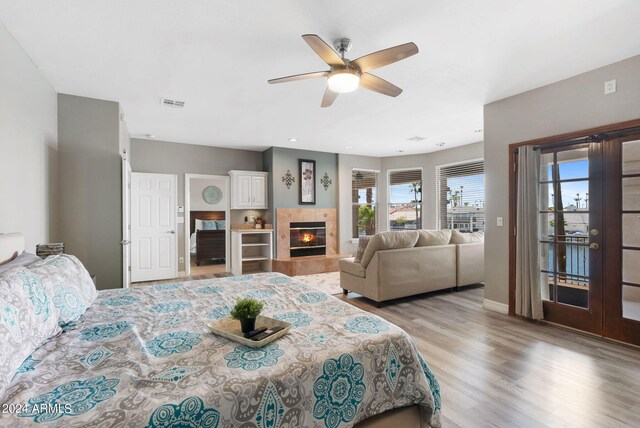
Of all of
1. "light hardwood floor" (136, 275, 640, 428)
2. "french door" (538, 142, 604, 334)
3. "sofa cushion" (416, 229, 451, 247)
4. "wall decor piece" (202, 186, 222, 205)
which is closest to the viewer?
"light hardwood floor" (136, 275, 640, 428)

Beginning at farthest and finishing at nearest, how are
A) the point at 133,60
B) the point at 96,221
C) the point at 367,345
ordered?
the point at 96,221 < the point at 133,60 < the point at 367,345

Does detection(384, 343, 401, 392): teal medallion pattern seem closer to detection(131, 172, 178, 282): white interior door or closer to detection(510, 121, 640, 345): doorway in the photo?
detection(510, 121, 640, 345): doorway

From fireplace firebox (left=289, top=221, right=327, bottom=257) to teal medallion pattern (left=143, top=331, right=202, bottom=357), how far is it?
5.21m

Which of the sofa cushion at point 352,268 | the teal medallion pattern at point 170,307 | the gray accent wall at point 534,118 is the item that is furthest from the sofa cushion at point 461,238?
the teal medallion pattern at point 170,307

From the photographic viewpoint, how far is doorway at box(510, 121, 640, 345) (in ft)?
9.12

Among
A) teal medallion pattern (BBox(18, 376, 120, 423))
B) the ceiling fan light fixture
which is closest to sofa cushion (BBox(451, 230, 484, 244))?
the ceiling fan light fixture

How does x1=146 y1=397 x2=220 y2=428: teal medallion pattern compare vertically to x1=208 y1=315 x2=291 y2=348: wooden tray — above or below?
below

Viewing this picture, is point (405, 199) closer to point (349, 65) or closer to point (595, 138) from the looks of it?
point (595, 138)

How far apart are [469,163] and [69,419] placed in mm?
6981

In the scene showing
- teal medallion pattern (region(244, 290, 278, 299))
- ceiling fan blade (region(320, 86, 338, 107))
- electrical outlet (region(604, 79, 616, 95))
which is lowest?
teal medallion pattern (region(244, 290, 278, 299))

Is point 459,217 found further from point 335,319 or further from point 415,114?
point 335,319

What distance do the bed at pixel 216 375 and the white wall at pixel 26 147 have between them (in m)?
1.42

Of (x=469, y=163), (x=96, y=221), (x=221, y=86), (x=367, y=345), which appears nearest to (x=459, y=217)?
(x=469, y=163)

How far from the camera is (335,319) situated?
1.68 m
